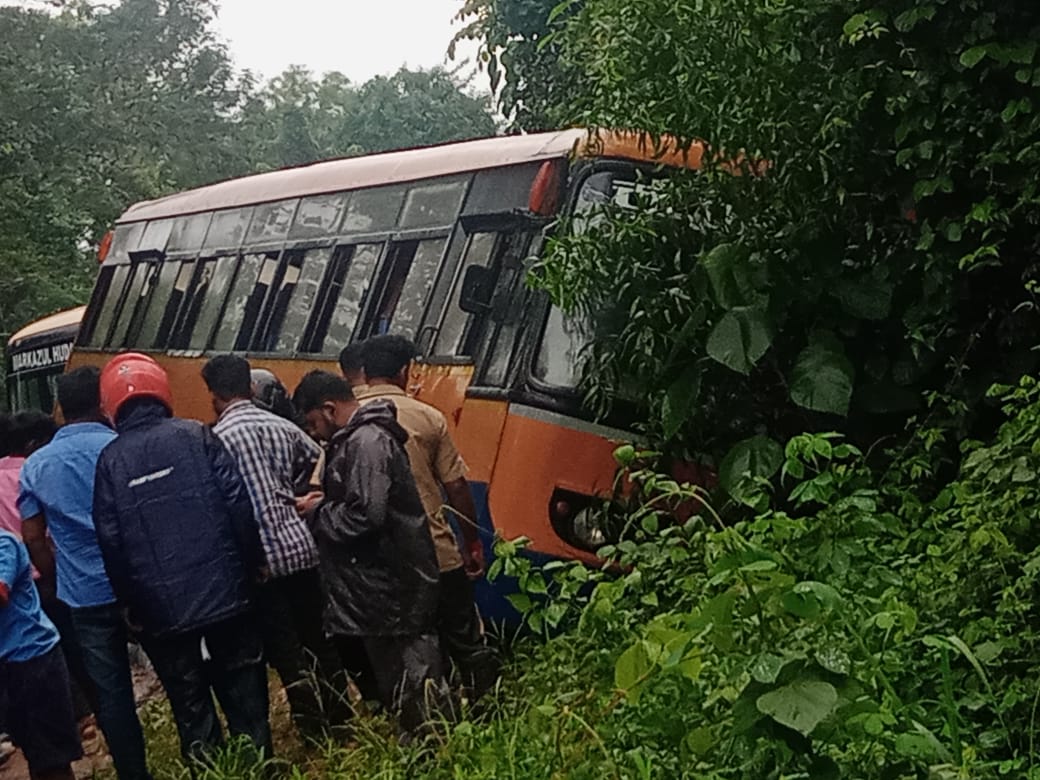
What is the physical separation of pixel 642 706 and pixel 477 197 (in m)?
3.76

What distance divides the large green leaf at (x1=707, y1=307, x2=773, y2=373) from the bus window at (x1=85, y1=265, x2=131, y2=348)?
7.61m

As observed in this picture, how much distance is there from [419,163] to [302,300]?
1.25 metres

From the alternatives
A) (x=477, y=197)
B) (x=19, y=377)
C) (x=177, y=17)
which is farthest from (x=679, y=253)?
(x=177, y=17)

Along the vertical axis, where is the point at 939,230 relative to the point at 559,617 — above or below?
above

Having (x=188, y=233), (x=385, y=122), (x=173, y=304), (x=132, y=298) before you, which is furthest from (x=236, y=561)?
(x=385, y=122)

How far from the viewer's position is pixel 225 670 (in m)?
5.42

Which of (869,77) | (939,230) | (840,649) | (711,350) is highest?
(869,77)

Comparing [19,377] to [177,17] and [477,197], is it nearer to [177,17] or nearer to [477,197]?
[477,197]

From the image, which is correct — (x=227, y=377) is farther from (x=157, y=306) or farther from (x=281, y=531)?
(x=157, y=306)

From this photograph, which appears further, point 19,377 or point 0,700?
point 19,377

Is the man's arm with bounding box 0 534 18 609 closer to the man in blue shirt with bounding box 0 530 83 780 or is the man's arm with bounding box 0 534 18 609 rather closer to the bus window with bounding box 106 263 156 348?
the man in blue shirt with bounding box 0 530 83 780

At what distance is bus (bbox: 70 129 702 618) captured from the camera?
6.14 m

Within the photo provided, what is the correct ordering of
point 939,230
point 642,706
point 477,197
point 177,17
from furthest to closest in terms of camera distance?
point 177,17 < point 477,197 < point 939,230 < point 642,706

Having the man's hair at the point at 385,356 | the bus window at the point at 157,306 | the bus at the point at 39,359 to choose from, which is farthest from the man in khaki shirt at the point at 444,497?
the bus at the point at 39,359
